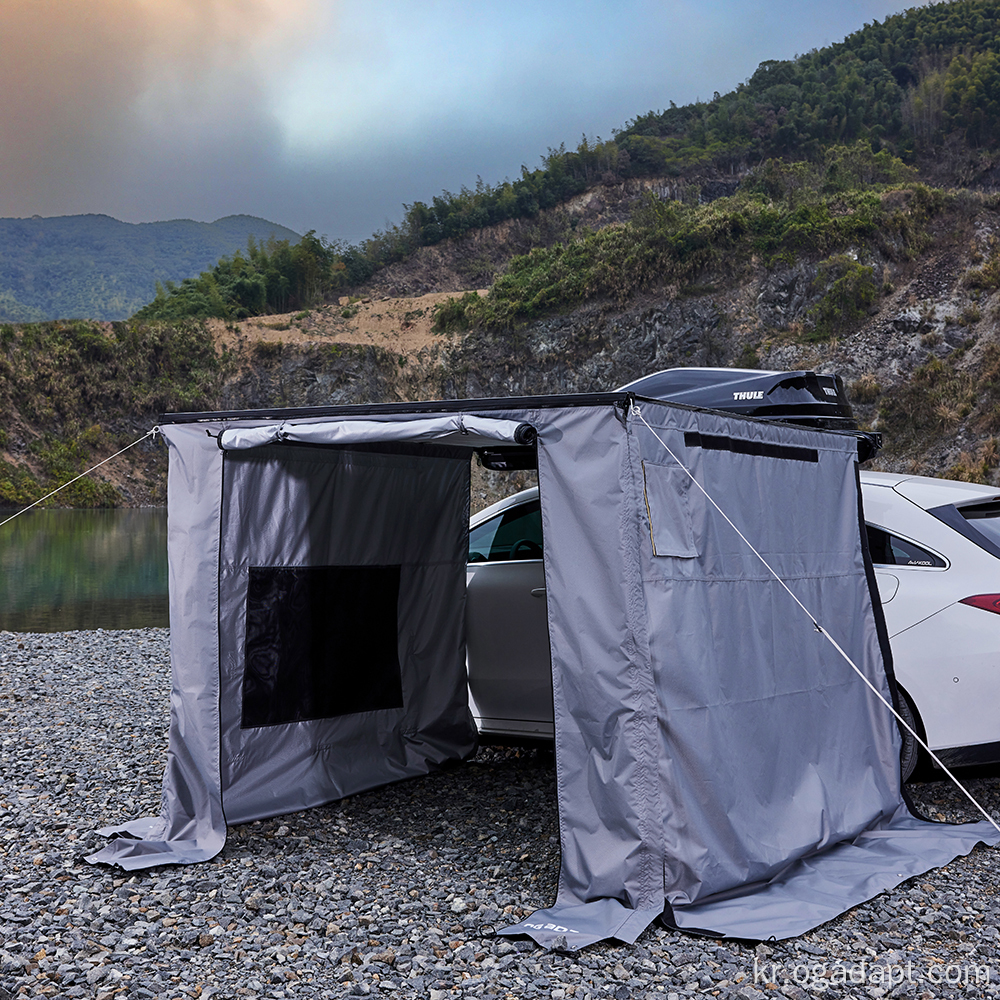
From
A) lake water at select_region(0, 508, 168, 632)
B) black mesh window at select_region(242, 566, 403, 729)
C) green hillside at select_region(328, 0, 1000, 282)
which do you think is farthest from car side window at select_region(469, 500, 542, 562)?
green hillside at select_region(328, 0, 1000, 282)

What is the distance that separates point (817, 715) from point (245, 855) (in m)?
2.78

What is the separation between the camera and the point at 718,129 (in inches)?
2581

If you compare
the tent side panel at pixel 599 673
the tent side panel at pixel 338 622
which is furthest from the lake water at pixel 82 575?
the tent side panel at pixel 599 673

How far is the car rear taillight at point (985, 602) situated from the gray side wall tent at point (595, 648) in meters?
0.48

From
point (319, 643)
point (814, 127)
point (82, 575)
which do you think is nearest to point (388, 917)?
point (319, 643)

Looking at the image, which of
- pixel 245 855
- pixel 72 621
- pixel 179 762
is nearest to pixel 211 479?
pixel 179 762

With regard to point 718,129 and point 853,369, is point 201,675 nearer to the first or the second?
point 853,369

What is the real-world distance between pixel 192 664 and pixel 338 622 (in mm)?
1058

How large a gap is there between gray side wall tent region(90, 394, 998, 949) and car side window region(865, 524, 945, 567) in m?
0.22

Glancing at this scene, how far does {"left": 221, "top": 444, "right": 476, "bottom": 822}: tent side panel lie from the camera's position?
506 centimetres

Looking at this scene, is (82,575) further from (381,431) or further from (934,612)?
(934,612)

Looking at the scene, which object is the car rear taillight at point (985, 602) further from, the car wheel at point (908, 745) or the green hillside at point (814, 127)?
the green hillside at point (814, 127)

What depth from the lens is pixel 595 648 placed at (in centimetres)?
378

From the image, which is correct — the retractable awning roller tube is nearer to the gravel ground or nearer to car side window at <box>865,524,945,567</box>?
the gravel ground
